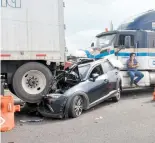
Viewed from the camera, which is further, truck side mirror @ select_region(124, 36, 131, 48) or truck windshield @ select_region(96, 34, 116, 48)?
truck windshield @ select_region(96, 34, 116, 48)

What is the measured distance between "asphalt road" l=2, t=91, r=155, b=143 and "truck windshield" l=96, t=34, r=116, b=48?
4.36 m

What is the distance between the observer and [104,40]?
13484 mm

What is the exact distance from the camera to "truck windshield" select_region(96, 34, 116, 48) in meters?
13.2

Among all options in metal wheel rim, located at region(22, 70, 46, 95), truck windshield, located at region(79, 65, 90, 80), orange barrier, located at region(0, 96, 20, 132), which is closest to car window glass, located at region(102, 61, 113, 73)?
truck windshield, located at region(79, 65, 90, 80)

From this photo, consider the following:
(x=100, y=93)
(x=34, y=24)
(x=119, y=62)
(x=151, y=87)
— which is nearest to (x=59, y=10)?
(x=34, y=24)

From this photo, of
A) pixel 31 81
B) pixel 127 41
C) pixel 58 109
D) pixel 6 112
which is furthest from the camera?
pixel 127 41

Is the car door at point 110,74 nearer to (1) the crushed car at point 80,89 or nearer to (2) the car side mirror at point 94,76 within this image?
(1) the crushed car at point 80,89

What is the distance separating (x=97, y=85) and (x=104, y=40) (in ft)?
15.0

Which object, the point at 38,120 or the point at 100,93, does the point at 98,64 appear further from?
the point at 38,120

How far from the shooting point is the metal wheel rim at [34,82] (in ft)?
28.6

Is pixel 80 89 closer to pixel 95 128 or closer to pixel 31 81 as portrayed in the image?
pixel 31 81

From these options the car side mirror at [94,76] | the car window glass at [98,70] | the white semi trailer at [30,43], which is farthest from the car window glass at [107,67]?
the white semi trailer at [30,43]

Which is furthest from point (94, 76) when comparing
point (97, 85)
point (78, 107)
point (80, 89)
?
point (78, 107)

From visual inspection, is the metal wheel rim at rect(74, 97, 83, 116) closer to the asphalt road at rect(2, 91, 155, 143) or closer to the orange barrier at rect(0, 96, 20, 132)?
the asphalt road at rect(2, 91, 155, 143)
